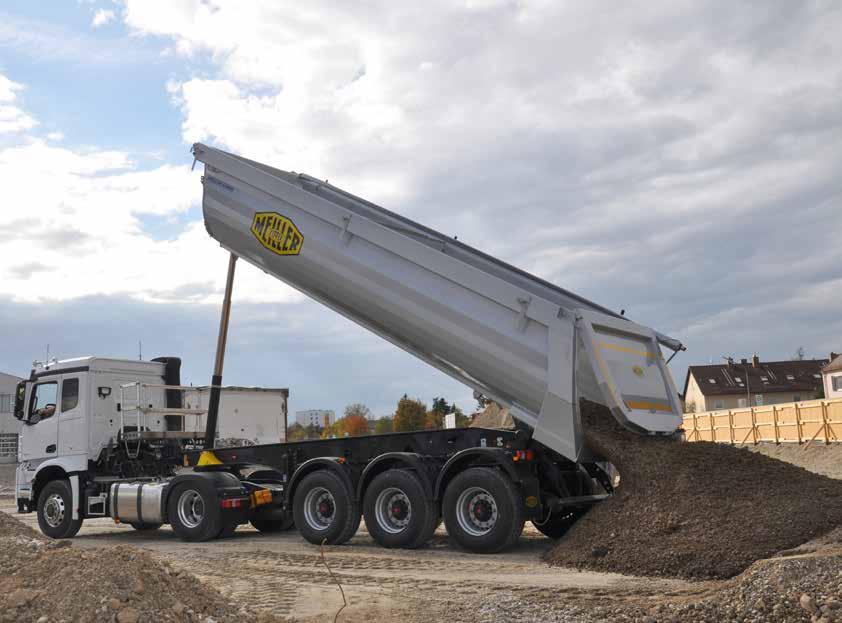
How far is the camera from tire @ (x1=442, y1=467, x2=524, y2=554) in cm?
970

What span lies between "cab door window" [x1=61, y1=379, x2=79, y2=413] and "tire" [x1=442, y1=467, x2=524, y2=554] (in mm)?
7096

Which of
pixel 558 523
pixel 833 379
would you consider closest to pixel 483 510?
pixel 558 523

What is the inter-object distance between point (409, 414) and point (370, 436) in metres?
36.7

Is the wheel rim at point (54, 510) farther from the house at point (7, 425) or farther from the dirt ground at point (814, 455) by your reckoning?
the house at point (7, 425)

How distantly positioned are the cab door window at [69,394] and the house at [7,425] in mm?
37577

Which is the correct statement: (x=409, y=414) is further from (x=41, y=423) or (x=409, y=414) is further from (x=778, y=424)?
(x=41, y=423)

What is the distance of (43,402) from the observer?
14.2 meters

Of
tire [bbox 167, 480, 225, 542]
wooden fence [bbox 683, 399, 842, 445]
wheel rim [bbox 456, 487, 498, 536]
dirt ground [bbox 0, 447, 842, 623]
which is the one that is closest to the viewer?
dirt ground [bbox 0, 447, 842, 623]

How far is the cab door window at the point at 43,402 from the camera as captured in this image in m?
14.1

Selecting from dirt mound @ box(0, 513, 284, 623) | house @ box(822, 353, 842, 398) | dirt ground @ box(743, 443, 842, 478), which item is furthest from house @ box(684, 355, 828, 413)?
dirt mound @ box(0, 513, 284, 623)

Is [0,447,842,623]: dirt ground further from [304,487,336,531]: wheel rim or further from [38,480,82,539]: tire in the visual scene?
[38,480,82,539]: tire

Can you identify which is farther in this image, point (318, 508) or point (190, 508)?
point (190, 508)

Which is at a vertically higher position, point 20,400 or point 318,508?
point 20,400

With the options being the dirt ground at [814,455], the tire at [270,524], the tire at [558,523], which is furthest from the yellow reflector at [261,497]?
→ the dirt ground at [814,455]
